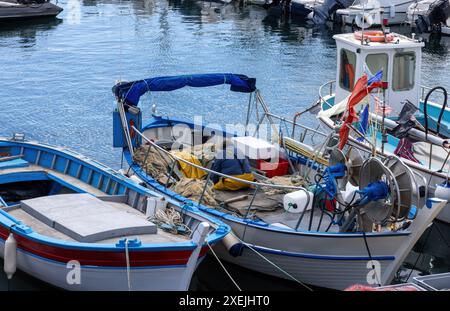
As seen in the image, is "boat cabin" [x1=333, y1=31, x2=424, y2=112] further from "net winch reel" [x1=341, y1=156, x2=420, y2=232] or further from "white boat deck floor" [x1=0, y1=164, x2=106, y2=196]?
"white boat deck floor" [x1=0, y1=164, x2=106, y2=196]

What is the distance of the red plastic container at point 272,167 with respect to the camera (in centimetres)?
1844

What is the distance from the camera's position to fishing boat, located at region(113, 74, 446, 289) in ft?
47.4

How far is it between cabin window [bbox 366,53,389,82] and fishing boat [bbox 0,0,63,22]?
3093 cm

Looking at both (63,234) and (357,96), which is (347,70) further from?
(63,234)

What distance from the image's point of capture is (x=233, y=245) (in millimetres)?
15508

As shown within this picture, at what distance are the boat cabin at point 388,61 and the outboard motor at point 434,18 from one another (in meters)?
24.2

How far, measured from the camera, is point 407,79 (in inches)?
880

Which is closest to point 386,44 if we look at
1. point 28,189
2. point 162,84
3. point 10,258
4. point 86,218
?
point 162,84

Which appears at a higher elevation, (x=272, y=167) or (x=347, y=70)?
(x=347, y=70)

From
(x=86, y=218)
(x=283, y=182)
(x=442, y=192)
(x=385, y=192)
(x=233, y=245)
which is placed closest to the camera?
(x=385, y=192)

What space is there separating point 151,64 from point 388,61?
57.5 feet

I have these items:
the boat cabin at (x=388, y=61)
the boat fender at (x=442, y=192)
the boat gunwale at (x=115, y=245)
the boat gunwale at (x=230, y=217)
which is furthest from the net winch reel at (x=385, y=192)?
the boat cabin at (x=388, y=61)
